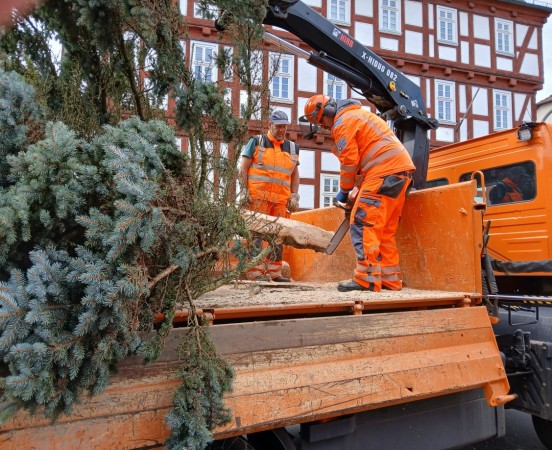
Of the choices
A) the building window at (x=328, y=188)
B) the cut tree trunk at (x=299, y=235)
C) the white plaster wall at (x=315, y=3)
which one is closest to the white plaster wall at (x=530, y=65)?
the white plaster wall at (x=315, y=3)

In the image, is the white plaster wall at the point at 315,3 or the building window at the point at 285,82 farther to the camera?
the white plaster wall at the point at 315,3

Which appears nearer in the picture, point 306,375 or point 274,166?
point 306,375

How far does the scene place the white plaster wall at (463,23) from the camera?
19.6 m

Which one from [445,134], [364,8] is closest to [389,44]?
[364,8]

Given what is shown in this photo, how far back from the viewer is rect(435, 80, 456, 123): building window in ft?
63.5

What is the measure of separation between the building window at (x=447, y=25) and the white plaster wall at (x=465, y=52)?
0.40 m

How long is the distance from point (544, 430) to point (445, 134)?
1697 cm

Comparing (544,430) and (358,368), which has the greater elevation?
(358,368)

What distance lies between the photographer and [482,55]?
19.9m

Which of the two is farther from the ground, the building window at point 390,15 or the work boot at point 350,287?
the building window at point 390,15

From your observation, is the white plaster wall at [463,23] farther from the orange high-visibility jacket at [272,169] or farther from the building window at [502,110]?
the orange high-visibility jacket at [272,169]

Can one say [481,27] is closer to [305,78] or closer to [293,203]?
[305,78]

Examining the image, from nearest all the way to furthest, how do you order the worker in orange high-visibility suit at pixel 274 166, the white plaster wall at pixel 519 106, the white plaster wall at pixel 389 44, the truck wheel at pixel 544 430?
the truck wheel at pixel 544 430
the worker in orange high-visibility suit at pixel 274 166
the white plaster wall at pixel 389 44
the white plaster wall at pixel 519 106

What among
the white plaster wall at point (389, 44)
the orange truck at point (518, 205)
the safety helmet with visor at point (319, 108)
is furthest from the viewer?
the white plaster wall at point (389, 44)
